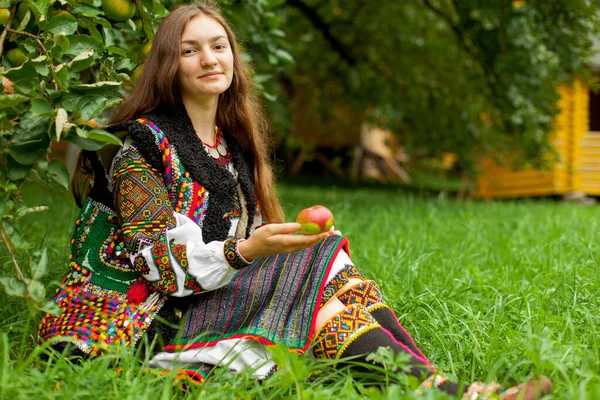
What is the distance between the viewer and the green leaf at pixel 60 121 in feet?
5.44

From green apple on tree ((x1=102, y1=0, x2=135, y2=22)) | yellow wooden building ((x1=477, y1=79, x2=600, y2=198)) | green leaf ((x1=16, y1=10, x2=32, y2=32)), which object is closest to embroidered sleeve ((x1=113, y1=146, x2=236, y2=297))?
green leaf ((x1=16, y1=10, x2=32, y2=32))

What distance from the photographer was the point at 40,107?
66.5 inches

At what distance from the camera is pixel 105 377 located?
171 centimetres

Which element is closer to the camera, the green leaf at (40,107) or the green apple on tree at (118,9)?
the green leaf at (40,107)

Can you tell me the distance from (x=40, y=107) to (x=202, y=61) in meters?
0.64

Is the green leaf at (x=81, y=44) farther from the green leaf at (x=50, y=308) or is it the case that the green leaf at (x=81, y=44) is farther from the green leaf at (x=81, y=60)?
the green leaf at (x=50, y=308)

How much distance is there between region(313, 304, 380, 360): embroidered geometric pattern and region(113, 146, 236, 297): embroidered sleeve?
0.32 metres

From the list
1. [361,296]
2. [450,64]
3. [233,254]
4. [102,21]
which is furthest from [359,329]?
[450,64]

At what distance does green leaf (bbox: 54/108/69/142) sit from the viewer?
5.44 ft

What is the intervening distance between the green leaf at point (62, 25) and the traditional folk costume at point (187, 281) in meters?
0.31

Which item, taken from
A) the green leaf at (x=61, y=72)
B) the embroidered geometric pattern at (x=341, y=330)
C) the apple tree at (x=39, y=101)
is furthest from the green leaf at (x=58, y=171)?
the embroidered geometric pattern at (x=341, y=330)

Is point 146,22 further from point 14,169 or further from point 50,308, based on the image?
point 50,308

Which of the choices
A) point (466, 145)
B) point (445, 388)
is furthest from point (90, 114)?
point (466, 145)

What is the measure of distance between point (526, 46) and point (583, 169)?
5.35m
